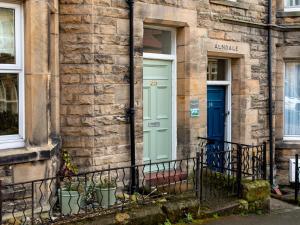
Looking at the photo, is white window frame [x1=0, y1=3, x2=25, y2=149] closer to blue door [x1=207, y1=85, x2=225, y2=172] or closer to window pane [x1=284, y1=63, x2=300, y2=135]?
blue door [x1=207, y1=85, x2=225, y2=172]

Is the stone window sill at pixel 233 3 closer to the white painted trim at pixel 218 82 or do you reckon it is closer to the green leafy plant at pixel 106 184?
the white painted trim at pixel 218 82

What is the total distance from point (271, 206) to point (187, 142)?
1.97m

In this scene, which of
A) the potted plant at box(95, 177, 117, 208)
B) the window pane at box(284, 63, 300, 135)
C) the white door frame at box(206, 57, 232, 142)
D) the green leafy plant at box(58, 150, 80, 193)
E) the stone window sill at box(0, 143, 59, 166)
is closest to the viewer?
the stone window sill at box(0, 143, 59, 166)

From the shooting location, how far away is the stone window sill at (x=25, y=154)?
5723 mm

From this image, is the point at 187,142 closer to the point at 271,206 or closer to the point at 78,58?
the point at 271,206

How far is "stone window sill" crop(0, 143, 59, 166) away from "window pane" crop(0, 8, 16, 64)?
1152 millimetres

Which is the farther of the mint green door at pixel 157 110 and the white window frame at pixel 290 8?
the white window frame at pixel 290 8

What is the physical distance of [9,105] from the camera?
20.0 ft

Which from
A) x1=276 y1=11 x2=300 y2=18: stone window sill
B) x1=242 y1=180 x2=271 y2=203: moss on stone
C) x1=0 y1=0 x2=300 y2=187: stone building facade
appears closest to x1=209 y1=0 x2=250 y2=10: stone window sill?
x1=0 y1=0 x2=300 y2=187: stone building facade

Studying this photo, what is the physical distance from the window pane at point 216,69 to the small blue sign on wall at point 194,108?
1.23 meters

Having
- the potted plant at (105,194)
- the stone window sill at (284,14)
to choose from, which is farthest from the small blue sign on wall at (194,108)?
the stone window sill at (284,14)

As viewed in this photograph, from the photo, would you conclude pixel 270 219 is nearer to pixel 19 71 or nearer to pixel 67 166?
pixel 67 166

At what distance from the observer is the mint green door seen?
8375 millimetres

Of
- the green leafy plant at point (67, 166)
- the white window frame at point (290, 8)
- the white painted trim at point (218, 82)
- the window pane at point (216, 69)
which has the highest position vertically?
the white window frame at point (290, 8)
